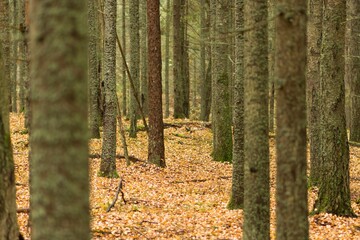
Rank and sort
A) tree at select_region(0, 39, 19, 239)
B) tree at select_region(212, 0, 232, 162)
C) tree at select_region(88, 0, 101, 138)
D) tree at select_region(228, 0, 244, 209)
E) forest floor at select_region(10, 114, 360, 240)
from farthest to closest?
tree at select_region(88, 0, 101, 138) → tree at select_region(212, 0, 232, 162) → tree at select_region(228, 0, 244, 209) → forest floor at select_region(10, 114, 360, 240) → tree at select_region(0, 39, 19, 239)

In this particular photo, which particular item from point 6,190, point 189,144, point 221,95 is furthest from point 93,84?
point 6,190

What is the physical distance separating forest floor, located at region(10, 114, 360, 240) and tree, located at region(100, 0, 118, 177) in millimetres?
507

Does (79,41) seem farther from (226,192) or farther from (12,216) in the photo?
(226,192)

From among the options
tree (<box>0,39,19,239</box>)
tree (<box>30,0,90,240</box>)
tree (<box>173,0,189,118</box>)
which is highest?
tree (<box>173,0,189,118</box>)

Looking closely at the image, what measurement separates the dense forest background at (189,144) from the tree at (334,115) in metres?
0.02

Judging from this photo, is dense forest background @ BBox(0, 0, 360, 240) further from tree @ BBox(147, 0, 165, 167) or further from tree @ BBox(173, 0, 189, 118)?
tree @ BBox(173, 0, 189, 118)

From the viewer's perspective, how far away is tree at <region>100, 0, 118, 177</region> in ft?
46.4

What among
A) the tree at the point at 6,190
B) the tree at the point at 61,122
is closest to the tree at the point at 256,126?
the tree at the point at 6,190

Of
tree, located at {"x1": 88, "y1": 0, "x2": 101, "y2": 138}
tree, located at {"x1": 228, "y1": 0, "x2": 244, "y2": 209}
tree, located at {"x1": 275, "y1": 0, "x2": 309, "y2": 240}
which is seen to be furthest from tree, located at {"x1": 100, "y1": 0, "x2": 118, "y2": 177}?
tree, located at {"x1": 275, "y1": 0, "x2": 309, "y2": 240}

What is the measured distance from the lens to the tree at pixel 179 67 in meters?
27.2

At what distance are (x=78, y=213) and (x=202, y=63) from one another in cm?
2796

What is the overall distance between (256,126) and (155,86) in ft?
32.5

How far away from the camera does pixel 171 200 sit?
1266 cm

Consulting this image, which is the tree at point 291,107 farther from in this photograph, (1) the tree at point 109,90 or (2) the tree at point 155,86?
(2) the tree at point 155,86
